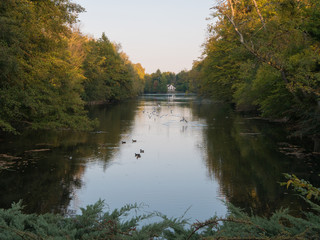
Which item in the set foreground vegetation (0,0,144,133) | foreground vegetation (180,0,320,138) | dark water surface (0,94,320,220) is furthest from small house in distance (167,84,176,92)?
foreground vegetation (0,0,144,133)

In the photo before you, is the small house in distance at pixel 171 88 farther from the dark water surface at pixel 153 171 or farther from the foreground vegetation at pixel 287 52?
the dark water surface at pixel 153 171

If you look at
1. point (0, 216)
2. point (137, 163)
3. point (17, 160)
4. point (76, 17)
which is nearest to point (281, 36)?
point (137, 163)

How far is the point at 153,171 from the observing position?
14.7 meters

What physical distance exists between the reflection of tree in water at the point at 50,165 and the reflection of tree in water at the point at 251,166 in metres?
5.24

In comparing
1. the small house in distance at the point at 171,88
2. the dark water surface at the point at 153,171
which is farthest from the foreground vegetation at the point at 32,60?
the small house in distance at the point at 171,88

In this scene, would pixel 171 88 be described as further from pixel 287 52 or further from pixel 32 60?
pixel 32 60

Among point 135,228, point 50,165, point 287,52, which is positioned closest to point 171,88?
point 287,52

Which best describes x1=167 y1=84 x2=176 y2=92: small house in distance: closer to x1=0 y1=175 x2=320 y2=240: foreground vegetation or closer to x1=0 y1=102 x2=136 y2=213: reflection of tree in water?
x1=0 y1=102 x2=136 y2=213: reflection of tree in water

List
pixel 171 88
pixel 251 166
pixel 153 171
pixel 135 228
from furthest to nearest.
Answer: pixel 171 88, pixel 251 166, pixel 153 171, pixel 135 228

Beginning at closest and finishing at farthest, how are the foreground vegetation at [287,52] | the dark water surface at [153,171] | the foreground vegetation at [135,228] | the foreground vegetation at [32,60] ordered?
1. the foreground vegetation at [135,228]
2. the dark water surface at [153,171]
3. the foreground vegetation at [287,52]
4. the foreground vegetation at [32,60]

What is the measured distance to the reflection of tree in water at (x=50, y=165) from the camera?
1063 centimetres

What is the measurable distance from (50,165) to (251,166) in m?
8.73

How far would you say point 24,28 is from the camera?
15.6m

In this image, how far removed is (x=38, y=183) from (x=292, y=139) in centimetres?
1576
